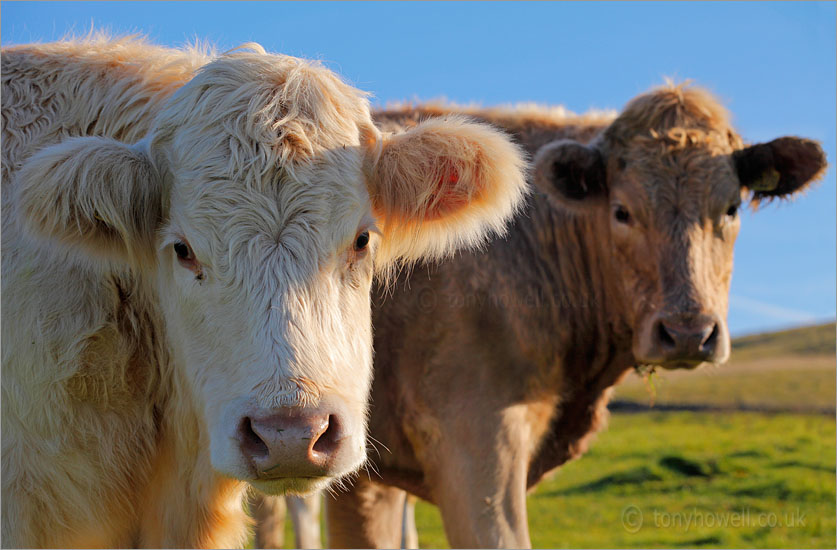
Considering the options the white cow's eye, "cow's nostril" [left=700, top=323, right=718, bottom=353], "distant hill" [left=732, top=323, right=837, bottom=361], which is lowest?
"cow's nostril" [left=700, top=323, right=718, bottom=353]

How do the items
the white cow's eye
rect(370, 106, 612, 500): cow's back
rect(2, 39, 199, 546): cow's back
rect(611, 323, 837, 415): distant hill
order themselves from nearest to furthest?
the white cow's eye
rect(2, 39, 199, 546): cow's back
rect(370, 106, 612, 500): cow's back
rect(611, 323, 837, 415): distant hill

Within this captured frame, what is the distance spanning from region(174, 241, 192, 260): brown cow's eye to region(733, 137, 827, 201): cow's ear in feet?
12.1

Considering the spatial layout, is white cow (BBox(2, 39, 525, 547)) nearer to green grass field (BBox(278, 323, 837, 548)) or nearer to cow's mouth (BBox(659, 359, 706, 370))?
cow's mouth (BBox(659, 359, 706, 370))

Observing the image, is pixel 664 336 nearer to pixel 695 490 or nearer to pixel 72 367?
pixel 72 367

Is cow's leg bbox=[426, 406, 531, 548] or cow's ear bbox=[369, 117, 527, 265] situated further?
cow's leg bbox=[426, 406, 531, 548]

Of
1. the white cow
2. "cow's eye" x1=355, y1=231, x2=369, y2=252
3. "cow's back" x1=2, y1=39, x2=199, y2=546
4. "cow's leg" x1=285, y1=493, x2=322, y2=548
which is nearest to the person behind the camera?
the white cow

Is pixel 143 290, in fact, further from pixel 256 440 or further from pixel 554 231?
pixel 554 231

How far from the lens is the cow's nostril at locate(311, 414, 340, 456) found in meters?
2.90

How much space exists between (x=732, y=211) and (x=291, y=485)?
11.8ft

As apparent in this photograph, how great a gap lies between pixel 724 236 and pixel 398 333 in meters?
2.08

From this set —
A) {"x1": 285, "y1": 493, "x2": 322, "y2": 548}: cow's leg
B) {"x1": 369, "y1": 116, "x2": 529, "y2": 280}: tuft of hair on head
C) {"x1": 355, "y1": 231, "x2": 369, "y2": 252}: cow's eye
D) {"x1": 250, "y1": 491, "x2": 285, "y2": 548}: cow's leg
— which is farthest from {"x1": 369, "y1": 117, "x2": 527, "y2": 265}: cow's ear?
{"x1": 250, "y1": 491, "x2": 285, "y2": 548}: cow's leg

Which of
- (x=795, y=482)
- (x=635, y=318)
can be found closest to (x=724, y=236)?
(x=635, y=318)

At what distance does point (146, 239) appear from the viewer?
11.8ft

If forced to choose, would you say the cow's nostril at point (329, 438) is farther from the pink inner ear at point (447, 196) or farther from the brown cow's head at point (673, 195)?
the brown cow's head at point (673, 195)
